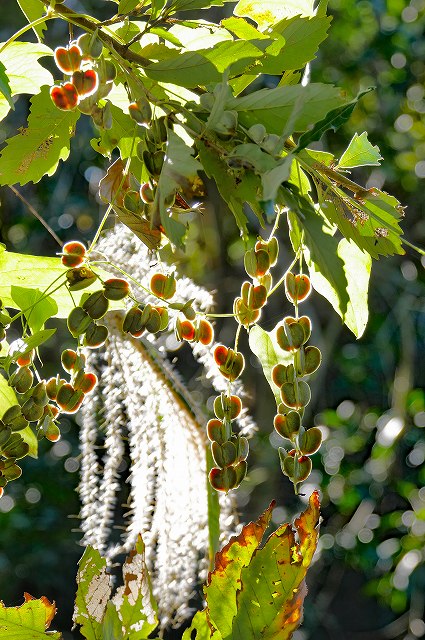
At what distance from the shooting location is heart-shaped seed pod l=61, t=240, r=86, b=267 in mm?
410

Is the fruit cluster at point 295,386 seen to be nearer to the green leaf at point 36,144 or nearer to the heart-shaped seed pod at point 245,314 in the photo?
the heart-shaped seed pod at point 245,314

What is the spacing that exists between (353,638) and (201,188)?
7.79 feet

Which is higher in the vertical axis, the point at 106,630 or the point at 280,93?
the point at 280,93

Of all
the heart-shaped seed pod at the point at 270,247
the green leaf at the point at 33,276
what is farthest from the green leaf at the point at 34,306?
the heart-shaped seed pod at the point at 270,247

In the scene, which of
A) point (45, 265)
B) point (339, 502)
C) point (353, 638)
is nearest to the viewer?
point (45, 265)

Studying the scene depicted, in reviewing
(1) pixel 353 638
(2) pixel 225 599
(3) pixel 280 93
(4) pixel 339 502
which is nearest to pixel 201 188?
(3) pixel 280 93

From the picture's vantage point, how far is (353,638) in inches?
99.3

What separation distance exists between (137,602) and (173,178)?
0.17 metres

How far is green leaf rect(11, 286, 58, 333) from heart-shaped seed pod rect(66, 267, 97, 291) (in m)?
0.05

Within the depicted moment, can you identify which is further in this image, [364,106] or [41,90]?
[364,106]

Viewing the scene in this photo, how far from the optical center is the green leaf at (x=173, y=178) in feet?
1.06

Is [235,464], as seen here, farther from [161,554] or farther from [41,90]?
[161,554]

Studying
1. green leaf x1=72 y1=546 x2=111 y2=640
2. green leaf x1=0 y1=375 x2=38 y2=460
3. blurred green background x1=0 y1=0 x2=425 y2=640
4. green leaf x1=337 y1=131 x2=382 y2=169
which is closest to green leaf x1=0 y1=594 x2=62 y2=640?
green leaf x1=72 y1=546 x2=111 y2=640

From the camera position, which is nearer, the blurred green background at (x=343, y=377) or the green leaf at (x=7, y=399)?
the green leaf at (x=7, y=399)
